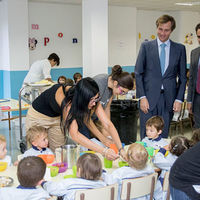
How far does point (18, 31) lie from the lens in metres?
7.82

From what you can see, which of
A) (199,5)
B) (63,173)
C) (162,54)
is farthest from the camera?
(199,5)

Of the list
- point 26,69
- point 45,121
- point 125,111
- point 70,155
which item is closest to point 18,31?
point 26,69

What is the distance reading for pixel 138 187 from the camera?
87.5 inches

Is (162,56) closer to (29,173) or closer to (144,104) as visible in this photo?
(144,104)

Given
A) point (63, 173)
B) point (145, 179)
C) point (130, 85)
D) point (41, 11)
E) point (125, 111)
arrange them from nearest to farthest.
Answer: point (145, 179), point (63, 173), point (130, 85), point (125, 111), point (41, 11)

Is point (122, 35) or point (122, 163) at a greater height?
point (122, 35)

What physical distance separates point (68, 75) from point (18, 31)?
78.7 inches

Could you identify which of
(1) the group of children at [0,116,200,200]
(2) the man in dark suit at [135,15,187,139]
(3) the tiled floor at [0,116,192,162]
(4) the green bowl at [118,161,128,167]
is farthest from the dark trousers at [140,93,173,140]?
(3) the tiled floor at [0,116,192,162]

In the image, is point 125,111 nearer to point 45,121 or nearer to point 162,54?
point 162,54

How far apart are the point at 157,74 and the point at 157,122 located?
1.71 feet

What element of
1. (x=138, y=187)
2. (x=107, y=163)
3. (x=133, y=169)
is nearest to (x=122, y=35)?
(x=107, y=163)

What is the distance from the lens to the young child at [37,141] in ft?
9.48

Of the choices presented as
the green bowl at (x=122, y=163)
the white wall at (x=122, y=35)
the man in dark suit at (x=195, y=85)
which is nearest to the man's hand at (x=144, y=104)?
the man in dark suit at (x=195, y=85)

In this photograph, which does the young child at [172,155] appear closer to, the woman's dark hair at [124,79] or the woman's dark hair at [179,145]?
the woman's dark hair at [179,145]
